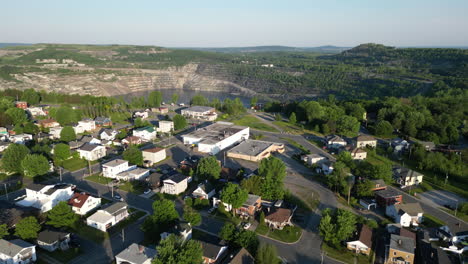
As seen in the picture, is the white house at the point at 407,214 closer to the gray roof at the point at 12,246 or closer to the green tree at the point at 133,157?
the green tree at the point at 133,157

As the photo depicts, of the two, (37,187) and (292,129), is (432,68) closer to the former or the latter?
(292,129)

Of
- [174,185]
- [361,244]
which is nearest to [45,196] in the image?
[174,185]

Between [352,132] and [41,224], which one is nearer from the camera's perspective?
[41,224]

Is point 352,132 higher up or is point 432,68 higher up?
point 432,68

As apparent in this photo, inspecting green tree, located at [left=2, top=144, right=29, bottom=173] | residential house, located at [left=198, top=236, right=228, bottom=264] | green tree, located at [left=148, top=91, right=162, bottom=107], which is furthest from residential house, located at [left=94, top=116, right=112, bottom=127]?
residential house, located at [left=198, top=236, right=228, bottom=264]

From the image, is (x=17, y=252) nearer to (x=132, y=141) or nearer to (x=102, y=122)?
(x=132, y=141)

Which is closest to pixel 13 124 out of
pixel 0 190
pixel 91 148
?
pixel 91 148

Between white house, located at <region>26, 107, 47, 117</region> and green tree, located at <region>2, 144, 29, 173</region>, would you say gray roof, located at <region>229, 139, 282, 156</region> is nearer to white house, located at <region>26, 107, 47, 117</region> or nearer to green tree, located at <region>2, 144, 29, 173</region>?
green tree, located at <region>2, 144, 29, 173</region>
